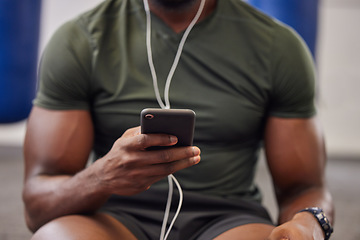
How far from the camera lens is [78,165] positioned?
3.16 ft

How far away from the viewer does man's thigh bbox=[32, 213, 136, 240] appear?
0.78 m

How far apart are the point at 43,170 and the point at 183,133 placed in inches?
15.2

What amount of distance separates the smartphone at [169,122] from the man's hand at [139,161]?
1 cm

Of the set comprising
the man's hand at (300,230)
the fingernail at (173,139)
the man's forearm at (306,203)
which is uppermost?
the fingernail at (173,139)

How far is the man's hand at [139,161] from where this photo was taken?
697 mm

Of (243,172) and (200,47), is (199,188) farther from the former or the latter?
(200,47)

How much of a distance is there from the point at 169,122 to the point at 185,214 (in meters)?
0.29

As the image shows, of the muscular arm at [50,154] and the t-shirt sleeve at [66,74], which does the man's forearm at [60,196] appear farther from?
the t-shirt sleeve at [66,74]

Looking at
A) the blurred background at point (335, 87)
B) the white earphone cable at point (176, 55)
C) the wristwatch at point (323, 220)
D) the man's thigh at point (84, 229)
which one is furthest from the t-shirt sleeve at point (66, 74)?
the blurred background at point (335, 87)

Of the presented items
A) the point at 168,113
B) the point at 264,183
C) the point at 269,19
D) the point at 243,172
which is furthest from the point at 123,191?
the point at 264,183

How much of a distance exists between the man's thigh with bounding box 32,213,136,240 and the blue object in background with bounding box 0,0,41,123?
1434 mm

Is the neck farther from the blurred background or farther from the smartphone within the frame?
the blurred background

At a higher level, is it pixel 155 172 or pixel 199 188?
pixel 155 172

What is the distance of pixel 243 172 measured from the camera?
101 cm
